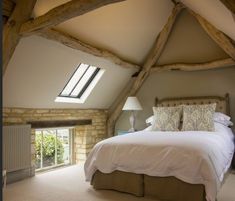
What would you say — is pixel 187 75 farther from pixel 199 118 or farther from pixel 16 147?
pixel 16 147

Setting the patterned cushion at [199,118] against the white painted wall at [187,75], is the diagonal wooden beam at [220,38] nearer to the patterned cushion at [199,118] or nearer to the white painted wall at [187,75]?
the white painted wall at [187,75]

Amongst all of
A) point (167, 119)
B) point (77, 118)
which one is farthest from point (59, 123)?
point (167, 119)

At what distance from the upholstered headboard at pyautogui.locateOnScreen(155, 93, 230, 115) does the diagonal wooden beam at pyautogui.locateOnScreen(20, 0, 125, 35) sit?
130 inches

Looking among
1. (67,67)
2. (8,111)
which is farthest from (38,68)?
(8,111)

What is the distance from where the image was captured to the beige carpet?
324cm

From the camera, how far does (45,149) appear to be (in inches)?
207

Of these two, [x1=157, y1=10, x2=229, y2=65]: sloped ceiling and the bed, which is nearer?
the bed

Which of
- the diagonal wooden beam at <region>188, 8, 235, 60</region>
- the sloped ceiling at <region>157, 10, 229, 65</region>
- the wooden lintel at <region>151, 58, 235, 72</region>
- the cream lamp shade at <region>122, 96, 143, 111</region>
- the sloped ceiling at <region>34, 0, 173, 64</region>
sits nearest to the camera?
the sloped ceiling at <region>34, 0, 173, 64</region>

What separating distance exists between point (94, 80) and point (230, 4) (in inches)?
151

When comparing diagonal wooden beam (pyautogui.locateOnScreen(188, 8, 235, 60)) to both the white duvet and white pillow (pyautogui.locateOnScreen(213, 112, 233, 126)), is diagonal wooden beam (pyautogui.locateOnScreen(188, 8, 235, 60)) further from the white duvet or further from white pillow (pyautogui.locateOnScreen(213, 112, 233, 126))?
the white duvet

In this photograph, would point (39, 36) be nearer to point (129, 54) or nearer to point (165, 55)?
point (129, 54)

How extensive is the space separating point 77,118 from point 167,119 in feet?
6.42

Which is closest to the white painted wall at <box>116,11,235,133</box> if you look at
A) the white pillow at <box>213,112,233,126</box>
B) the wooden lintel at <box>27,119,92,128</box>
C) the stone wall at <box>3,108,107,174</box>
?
the white pillow at <box>213,112,233,126</box>

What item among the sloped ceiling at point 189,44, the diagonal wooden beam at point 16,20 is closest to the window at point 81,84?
the sloped ceiling at point 189,44
